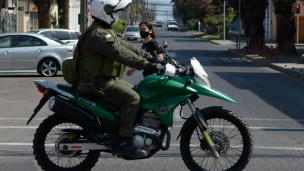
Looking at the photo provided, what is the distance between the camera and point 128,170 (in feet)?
17.6

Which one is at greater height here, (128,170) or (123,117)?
(123,117)

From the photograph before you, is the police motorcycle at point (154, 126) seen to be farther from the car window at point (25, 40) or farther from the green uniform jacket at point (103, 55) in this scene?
the car window at point (25, 40)

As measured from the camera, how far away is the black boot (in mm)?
4809

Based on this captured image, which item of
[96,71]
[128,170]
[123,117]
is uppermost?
[96,71]

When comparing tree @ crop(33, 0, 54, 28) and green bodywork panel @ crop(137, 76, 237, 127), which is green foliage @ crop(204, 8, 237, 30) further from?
green bodywork panel @ crop(137, 76, 237, 127)

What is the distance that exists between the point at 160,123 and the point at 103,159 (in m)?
1.28

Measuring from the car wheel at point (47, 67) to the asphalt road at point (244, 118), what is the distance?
0.28m

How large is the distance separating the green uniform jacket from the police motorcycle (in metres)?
0.25

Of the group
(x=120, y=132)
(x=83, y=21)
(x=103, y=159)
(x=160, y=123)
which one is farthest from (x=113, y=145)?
(x=83, y=21)

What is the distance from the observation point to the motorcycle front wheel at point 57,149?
5.03 meters

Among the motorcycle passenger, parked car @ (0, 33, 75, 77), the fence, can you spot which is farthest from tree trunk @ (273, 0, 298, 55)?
the motorcycle passenger

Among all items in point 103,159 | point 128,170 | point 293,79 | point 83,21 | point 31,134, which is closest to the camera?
point 128,170

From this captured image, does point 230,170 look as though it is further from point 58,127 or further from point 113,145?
point 58,127

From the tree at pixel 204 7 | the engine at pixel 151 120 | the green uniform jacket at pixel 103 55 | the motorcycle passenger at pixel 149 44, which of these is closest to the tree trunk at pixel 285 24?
the motorcycle passenger at pixel 149 44
